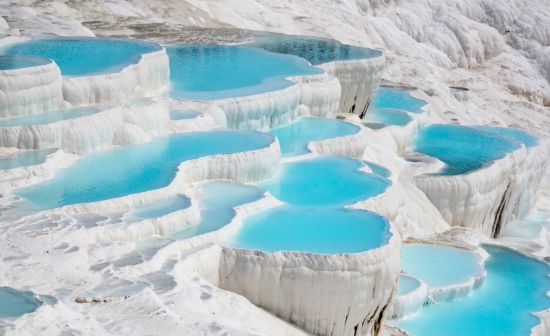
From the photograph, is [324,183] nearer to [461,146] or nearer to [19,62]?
[19,62]

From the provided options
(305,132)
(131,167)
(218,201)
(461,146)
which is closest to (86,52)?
(305,132)

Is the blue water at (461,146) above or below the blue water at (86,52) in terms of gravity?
below

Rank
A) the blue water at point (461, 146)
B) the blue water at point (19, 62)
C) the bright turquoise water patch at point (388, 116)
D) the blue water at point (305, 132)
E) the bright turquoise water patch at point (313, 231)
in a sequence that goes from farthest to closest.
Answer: the bright turquoise water patch at point (388, 116), the blue water at point (461, 146), the blue water at point (305, 132), the blue water at point (19, 62), the bright turquoise water patch at point (313, 231)

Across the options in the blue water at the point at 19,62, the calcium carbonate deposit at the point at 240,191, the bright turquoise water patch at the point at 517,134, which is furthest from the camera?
the bright turquoise water patch at the point at 517,134

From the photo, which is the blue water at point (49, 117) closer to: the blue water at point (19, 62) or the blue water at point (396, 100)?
the blue water at point (19, 62)

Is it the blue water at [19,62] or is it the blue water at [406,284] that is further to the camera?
the blue water at [19,62]

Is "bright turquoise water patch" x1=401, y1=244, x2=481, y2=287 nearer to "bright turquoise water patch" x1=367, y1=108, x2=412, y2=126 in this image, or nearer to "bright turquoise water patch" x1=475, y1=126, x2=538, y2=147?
"bright turquoise water patch" x1=367, y1=108, x2=412, y2=126

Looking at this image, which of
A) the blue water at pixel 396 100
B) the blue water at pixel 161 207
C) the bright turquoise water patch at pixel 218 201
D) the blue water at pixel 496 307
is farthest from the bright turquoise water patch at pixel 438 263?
the blue water at pixel 396 100
